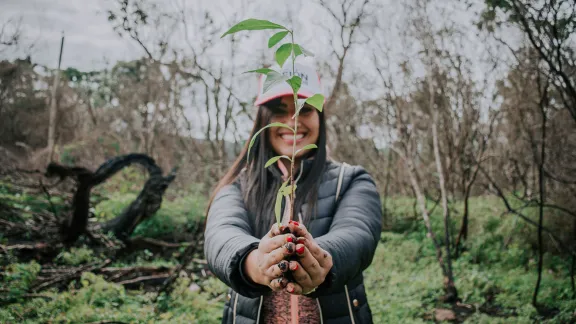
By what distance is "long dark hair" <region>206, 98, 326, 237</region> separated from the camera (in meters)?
1.33

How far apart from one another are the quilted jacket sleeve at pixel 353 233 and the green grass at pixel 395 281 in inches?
99.0

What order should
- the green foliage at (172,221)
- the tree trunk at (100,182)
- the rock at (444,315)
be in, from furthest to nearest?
the green foliage at (172,221) → the tree trunk at (100,182) → the rock at (444,315)

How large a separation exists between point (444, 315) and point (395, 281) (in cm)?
118

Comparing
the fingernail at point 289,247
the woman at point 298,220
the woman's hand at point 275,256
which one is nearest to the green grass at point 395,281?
the woman at point 298,220

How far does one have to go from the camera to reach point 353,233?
1.05m

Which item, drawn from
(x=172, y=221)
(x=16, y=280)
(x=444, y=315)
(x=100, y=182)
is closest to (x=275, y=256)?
(x=16, y=280)

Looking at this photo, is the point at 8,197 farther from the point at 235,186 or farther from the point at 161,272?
the point at 235,186

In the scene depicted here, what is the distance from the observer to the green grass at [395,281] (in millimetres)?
3318

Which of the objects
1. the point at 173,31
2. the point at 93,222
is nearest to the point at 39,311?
the point at 93,222

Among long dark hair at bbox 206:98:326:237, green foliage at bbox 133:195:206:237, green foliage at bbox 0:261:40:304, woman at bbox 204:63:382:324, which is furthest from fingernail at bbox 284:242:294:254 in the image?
green foliage at bbox 133:195:206:237

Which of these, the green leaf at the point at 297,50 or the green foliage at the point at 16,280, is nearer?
the green leaf at the point at 297,50

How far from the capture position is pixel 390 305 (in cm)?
443

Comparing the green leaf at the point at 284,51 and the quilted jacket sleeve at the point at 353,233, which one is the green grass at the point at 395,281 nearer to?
the quilted jacket sleeve at the point at 353,233

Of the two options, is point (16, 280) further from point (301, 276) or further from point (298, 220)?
point (301, 276)
